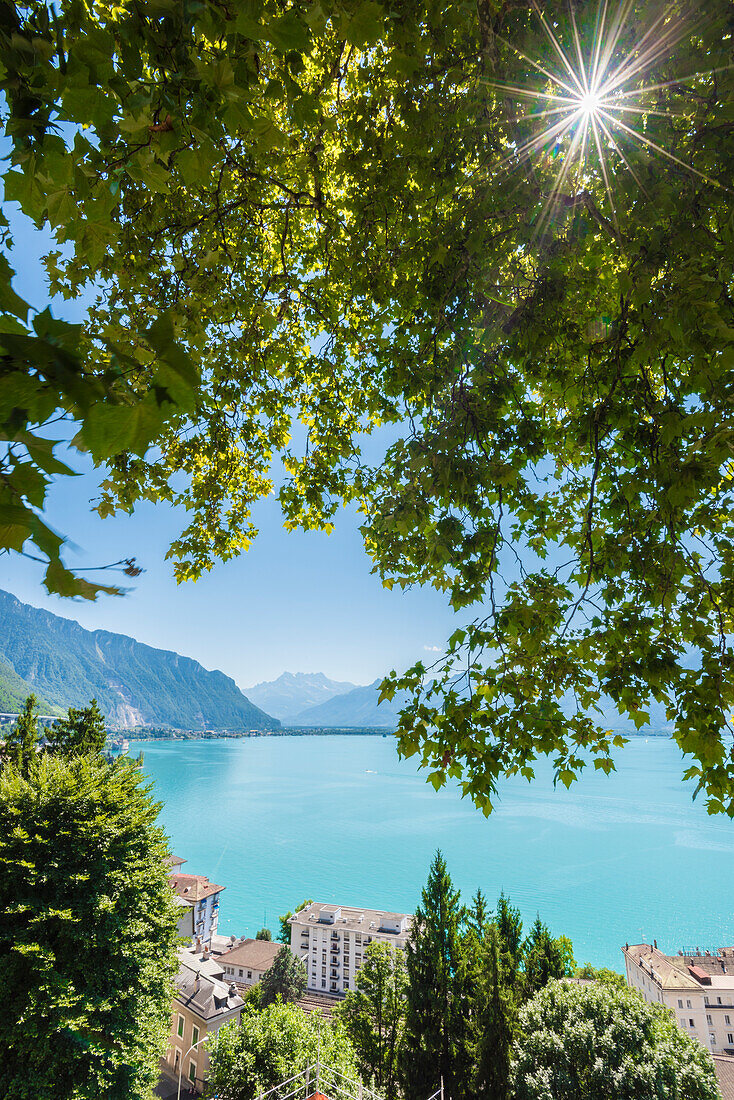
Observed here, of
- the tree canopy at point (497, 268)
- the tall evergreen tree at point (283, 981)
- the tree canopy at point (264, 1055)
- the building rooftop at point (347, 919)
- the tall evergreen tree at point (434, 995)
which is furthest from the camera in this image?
the building rooftop at point (347, 919)

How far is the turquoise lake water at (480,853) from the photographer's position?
61.5 metres

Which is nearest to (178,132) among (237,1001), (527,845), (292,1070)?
(292,1070)

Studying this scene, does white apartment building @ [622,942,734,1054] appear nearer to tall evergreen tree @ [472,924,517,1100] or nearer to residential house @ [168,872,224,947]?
tall evergreen tree @ [472,924,517,1100]

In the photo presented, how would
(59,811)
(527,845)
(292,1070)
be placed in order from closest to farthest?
(59,811) → (292,1070) → (527,845)

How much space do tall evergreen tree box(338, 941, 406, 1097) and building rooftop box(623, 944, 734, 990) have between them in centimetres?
2876

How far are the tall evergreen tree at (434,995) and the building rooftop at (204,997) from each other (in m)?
14.2

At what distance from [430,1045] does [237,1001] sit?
16461 mm

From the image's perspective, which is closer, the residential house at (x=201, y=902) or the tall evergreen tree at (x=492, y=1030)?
the tall evergreen tree at (x=492, y=1030)

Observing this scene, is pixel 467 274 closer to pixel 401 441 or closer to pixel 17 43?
pixel 401 441

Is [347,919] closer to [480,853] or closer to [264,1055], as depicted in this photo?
[480,853]

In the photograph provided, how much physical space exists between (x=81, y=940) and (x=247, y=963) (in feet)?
143

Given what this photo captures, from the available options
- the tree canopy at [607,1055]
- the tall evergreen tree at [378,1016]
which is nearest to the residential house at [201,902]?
the tall evergreen tree at [378,1016]

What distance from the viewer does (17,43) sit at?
3.35 ft

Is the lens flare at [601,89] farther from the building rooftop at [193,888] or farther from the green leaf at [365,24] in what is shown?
the building rooftop at [193,888]
